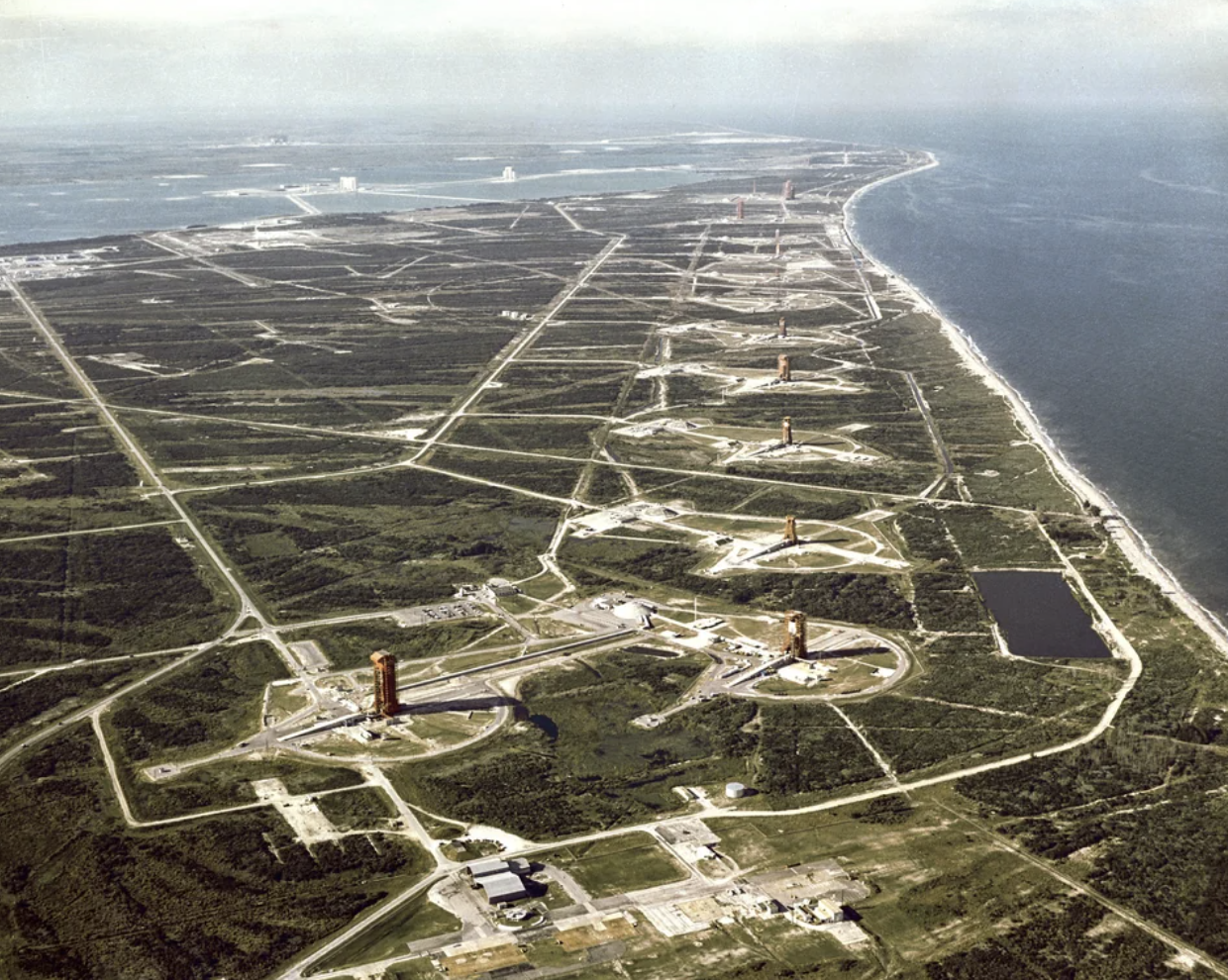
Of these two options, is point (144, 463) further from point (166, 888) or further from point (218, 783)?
point (166, 888)

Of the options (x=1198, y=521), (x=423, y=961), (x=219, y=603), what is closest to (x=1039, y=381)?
(x=1198, y=521)

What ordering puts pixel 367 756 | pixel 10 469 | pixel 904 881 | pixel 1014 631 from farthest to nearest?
pixel 10 469
pixel 1014 631
pixel 367 756
pixel 904 881

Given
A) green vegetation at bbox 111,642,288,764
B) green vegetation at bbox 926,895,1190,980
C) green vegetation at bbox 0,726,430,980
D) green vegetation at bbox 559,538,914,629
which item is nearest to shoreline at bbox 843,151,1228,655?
green vegetation at bbox 559,538,914,629

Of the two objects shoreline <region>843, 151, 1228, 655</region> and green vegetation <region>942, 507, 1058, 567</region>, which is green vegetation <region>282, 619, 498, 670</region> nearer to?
green vegetation <region>942, 507, 1058, 567</region>

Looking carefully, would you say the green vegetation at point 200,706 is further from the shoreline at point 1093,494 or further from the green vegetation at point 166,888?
the shoreline at point 1093,494

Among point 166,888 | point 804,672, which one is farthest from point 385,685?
point 804,672

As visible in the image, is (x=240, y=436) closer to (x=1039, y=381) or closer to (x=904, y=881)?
(x=1039, y=381)
